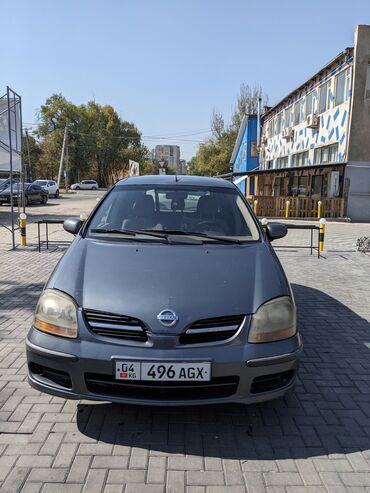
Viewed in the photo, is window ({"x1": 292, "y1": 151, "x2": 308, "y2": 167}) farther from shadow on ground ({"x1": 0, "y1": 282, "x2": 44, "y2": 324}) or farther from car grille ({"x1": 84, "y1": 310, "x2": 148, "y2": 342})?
car grille ({"x1": 84, "y1": 310, "x2": 148, "y2": 342})

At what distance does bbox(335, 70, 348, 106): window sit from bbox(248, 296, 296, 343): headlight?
64.9 feet

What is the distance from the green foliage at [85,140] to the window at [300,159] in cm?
3969

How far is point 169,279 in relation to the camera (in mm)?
3066

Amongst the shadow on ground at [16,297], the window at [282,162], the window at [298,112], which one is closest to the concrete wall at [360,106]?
the window at [298,112]

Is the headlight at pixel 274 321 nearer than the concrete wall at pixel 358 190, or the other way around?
the headlight at pixel 274 321

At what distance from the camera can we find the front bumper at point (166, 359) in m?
2.72

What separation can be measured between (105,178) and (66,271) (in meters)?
76.2

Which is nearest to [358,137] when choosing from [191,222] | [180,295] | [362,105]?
[362,105]

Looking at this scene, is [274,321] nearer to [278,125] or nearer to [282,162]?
[282,162]

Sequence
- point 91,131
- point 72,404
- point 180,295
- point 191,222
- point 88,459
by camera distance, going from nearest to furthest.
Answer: point 88,459, point 180,295, point 72,404, point 191,222, point 91,131

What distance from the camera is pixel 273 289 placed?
3.12 meters

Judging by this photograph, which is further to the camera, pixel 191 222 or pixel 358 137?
pixel 358 137

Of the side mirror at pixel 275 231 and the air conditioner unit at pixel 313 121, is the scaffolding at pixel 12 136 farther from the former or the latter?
the air conditioner unit at pixel 313 121

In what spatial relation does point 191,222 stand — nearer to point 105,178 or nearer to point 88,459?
point 88,459
